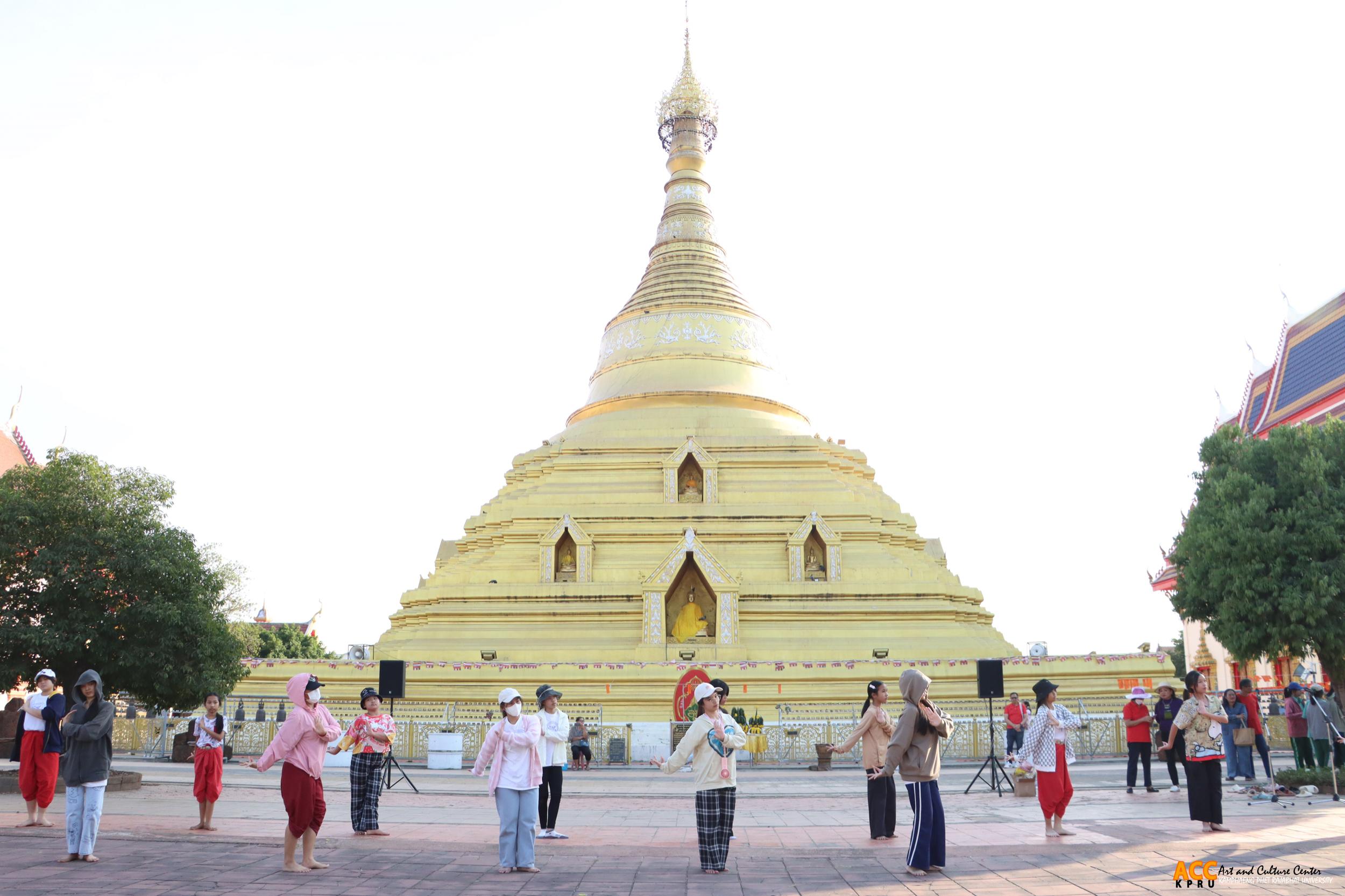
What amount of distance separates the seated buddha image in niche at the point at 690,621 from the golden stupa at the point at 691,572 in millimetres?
43

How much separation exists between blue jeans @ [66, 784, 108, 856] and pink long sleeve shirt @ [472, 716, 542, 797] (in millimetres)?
3548

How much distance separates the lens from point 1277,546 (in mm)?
19297

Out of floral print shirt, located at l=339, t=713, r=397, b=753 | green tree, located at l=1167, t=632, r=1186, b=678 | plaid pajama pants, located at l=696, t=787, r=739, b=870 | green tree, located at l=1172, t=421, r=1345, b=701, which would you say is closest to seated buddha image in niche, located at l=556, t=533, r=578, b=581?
green tree, located at l=1172, t=421, r=1345, b=701

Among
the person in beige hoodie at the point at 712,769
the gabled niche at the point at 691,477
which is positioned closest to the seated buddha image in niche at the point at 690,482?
the gabled niche at the point at 691,477

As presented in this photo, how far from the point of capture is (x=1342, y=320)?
1511 inches

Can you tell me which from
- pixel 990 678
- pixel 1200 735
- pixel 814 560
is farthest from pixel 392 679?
pixel 1200 735

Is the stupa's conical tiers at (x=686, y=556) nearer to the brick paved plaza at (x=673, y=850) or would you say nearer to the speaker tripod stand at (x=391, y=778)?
the speaker tripod stand at (x=391, y=778)

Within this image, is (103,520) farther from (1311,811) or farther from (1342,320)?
(1342,320)

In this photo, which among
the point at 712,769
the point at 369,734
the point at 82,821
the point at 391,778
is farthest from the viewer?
the point at 391,778

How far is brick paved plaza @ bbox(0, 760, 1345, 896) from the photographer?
8.09 metres

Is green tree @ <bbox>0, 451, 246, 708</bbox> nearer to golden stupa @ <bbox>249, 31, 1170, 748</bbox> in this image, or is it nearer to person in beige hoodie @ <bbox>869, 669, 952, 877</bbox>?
golden stupa @ <bbox>249, 31, 1170, 748</bbox>

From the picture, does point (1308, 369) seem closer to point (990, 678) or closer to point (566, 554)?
point (990, 678)

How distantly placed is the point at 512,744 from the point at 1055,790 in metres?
5.64

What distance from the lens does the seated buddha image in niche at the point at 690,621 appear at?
94.7 ft
